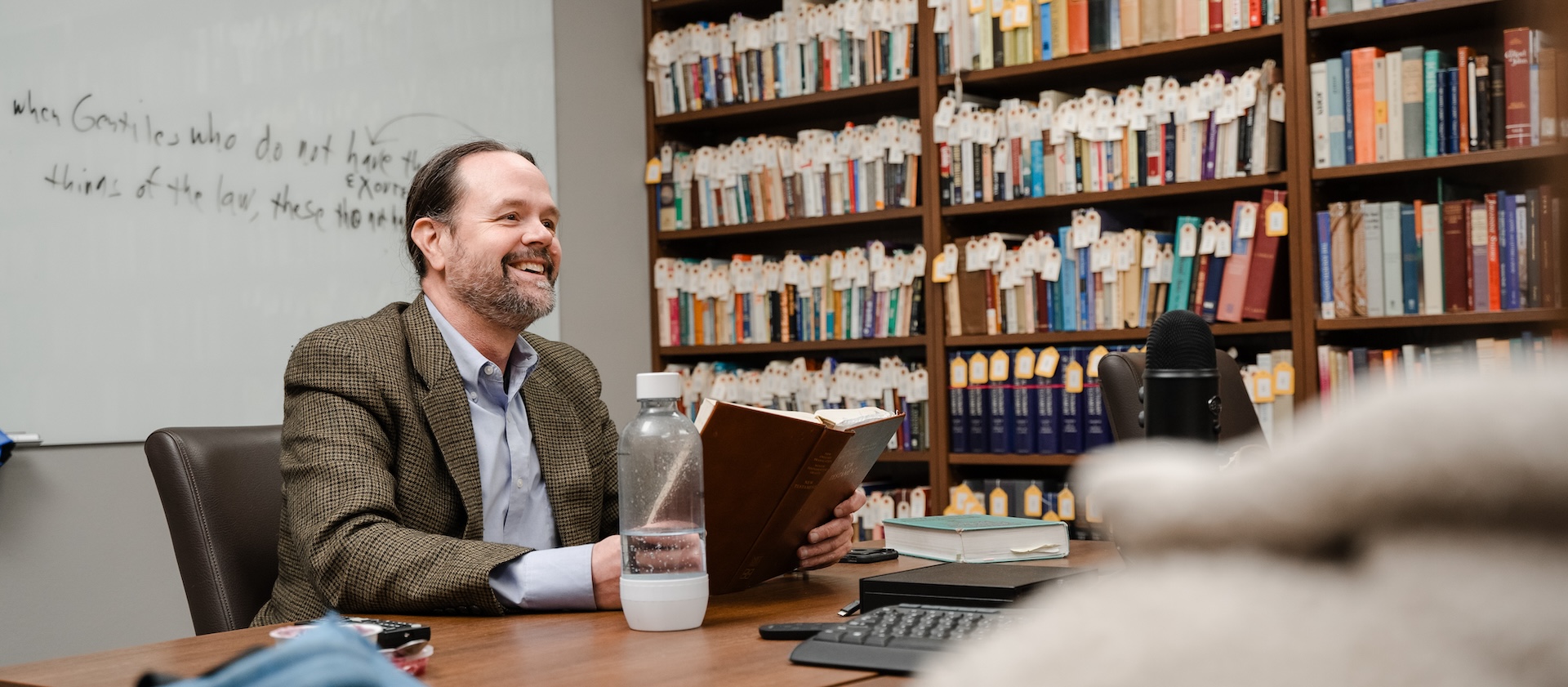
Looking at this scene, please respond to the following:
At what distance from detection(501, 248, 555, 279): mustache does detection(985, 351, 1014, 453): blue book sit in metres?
1.92

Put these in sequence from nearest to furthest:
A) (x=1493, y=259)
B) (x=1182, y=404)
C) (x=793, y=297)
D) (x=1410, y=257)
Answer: (x=1182, y=404) → (x=1493, y=259) → (x=1410, y=257) → (x=793, y=297)

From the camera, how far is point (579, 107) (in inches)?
162

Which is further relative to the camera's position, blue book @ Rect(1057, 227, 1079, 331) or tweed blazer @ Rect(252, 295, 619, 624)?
blue book @ Rect(1057, 227, 1079, 331)

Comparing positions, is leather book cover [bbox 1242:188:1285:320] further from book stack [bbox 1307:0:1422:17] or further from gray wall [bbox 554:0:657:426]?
gray wall [bbox 554:0:657:426]

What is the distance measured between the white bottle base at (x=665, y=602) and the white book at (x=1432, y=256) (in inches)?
98.3

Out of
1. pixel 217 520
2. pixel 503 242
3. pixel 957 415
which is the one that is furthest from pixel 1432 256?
pixel 217 520

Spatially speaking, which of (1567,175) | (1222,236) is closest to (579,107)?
(1222,236)

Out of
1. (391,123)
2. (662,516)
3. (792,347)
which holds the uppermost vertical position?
(391,123)

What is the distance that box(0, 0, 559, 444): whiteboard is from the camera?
108 inches

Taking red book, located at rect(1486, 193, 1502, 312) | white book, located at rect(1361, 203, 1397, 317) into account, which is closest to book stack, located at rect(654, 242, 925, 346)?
white book, located at rect(1361, 203, 1397, 317)

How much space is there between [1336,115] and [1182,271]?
0.54 meters

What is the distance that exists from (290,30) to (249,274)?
0.66 metres

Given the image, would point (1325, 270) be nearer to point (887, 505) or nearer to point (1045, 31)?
point (1045, 31)

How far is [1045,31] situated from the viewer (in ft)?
11.7
